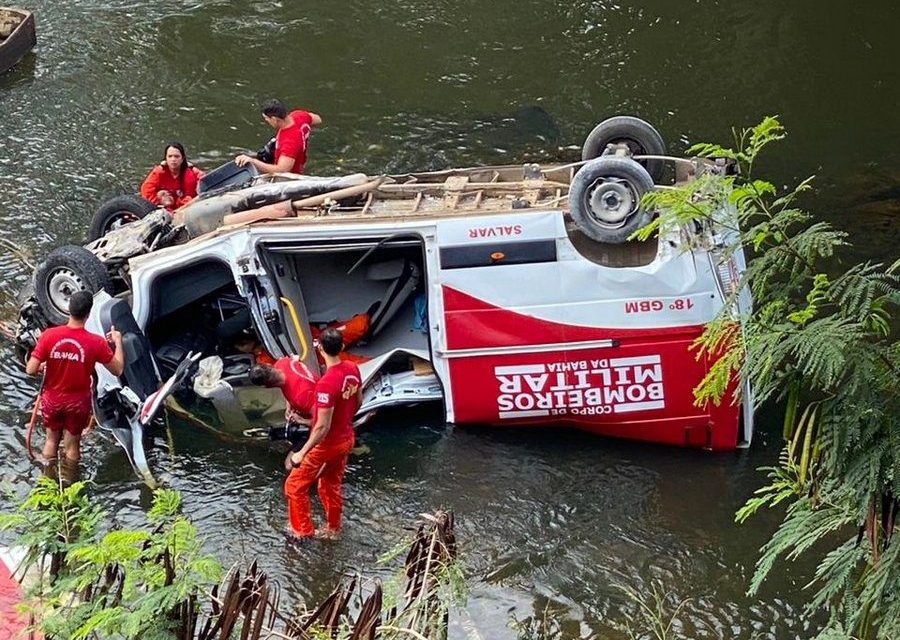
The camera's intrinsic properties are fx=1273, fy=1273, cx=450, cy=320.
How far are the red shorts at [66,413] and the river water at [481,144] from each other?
0.43 metres

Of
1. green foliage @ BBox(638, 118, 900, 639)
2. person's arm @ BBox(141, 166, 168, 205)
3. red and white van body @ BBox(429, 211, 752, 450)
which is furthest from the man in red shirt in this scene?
green foliage @ BBox(638, 118, 900, 639)

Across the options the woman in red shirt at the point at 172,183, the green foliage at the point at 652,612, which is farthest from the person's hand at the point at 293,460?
the woman in red shirt at the point at 172,183

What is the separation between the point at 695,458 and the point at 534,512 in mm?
1322

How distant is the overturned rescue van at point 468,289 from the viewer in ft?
28.5

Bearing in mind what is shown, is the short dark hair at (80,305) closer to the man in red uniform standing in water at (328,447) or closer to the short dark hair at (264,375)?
the short dark hair at (264,375)

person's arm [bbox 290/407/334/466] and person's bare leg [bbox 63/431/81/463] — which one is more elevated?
person's arm [bbox 290/407/334/466]

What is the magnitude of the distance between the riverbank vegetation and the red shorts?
316 cm

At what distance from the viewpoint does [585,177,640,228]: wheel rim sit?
8633 millimetres

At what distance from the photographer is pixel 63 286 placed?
955 cm

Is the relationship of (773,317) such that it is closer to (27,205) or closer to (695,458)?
(695,458)

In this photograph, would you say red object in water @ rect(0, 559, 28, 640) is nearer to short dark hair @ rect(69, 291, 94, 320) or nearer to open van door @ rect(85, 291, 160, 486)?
open van door @ rect(85, 291, 160, 486)

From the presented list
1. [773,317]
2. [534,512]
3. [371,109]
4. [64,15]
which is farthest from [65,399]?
[64,15]

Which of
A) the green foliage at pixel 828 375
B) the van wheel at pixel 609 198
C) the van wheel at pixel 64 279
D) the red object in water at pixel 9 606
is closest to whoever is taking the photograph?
Answer: the green foliage at pixel 828 375

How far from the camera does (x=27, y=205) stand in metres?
12.7
